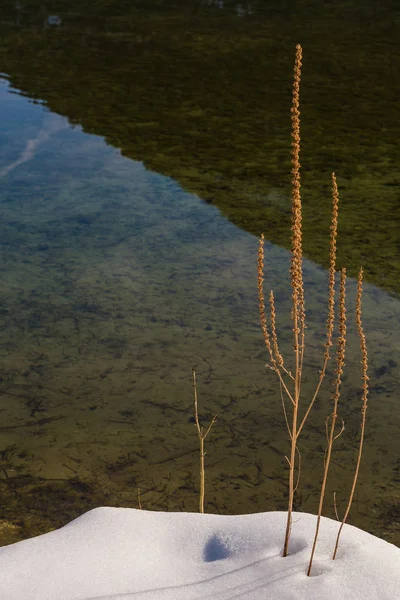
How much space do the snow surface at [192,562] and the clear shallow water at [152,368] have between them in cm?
77

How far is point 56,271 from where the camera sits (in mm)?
5547

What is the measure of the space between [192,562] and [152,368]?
80.2 inches

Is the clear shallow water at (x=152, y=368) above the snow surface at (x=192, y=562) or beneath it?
beneath

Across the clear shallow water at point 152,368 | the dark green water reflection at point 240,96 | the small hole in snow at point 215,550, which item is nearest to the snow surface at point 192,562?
the small hole in snow at point 215,550

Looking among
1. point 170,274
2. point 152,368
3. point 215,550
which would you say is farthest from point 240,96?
point 215,550

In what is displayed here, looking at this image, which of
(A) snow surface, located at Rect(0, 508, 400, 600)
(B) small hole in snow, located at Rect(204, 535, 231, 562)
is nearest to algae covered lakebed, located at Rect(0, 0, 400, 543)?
(A) snow surface, located at Rect(0, 508, 400, 600)

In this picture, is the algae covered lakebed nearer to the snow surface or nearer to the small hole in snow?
the snow surface

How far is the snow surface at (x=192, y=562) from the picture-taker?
86.0 inches

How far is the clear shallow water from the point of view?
3.45 m

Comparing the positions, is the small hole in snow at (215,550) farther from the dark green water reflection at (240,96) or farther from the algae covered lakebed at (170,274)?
the dark green water reflection at (240,96)

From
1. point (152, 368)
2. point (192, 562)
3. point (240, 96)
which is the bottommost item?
point (152, 368)

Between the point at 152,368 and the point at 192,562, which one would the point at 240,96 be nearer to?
the point at 152,368

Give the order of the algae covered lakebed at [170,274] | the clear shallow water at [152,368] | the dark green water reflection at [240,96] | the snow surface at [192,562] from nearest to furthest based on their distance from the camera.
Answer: the snow surface at [192,562] → the clear shallow water at [152,368] → the algae covered lakebed at [170,274] → the dark green water reflection at [240,96]

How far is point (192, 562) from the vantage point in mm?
2355
